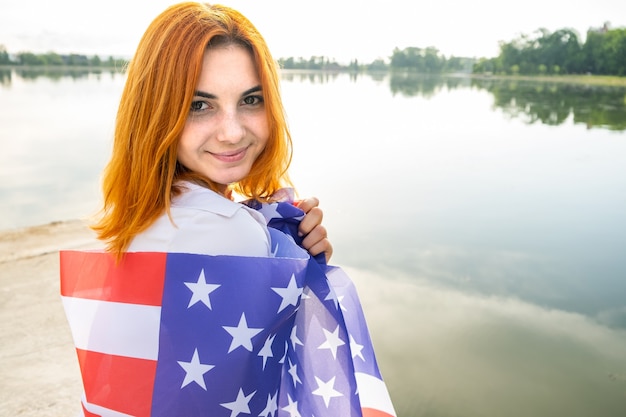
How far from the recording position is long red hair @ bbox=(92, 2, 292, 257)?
1.25 metres

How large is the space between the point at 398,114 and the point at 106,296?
818 inches

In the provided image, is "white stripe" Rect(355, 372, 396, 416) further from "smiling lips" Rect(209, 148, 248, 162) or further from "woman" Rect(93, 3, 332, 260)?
"smiling lips" Rect(209, 148, 248, 162)

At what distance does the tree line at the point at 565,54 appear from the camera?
56.2m

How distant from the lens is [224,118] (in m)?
1.34

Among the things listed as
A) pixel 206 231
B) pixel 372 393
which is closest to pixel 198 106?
pixel 206 231

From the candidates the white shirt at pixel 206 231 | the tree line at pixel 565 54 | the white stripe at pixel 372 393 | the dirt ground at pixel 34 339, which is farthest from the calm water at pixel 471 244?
the tree line at pixel 565 54

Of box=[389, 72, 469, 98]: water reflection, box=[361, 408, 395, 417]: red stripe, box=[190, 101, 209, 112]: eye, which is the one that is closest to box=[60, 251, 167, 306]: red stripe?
box=[190, 101, 209, 112]: eye

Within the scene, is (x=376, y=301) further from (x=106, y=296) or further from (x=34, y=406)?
(x=106, y=296)

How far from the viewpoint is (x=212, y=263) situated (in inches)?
45.2

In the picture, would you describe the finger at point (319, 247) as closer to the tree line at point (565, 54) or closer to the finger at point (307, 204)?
the finger at point (307, 204)

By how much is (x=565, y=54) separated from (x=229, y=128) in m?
74.0

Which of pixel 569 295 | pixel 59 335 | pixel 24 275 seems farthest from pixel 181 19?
pixel 569 295

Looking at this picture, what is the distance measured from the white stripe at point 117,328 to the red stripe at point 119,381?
2 cm

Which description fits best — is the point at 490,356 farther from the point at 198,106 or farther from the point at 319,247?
the point at 198,106
